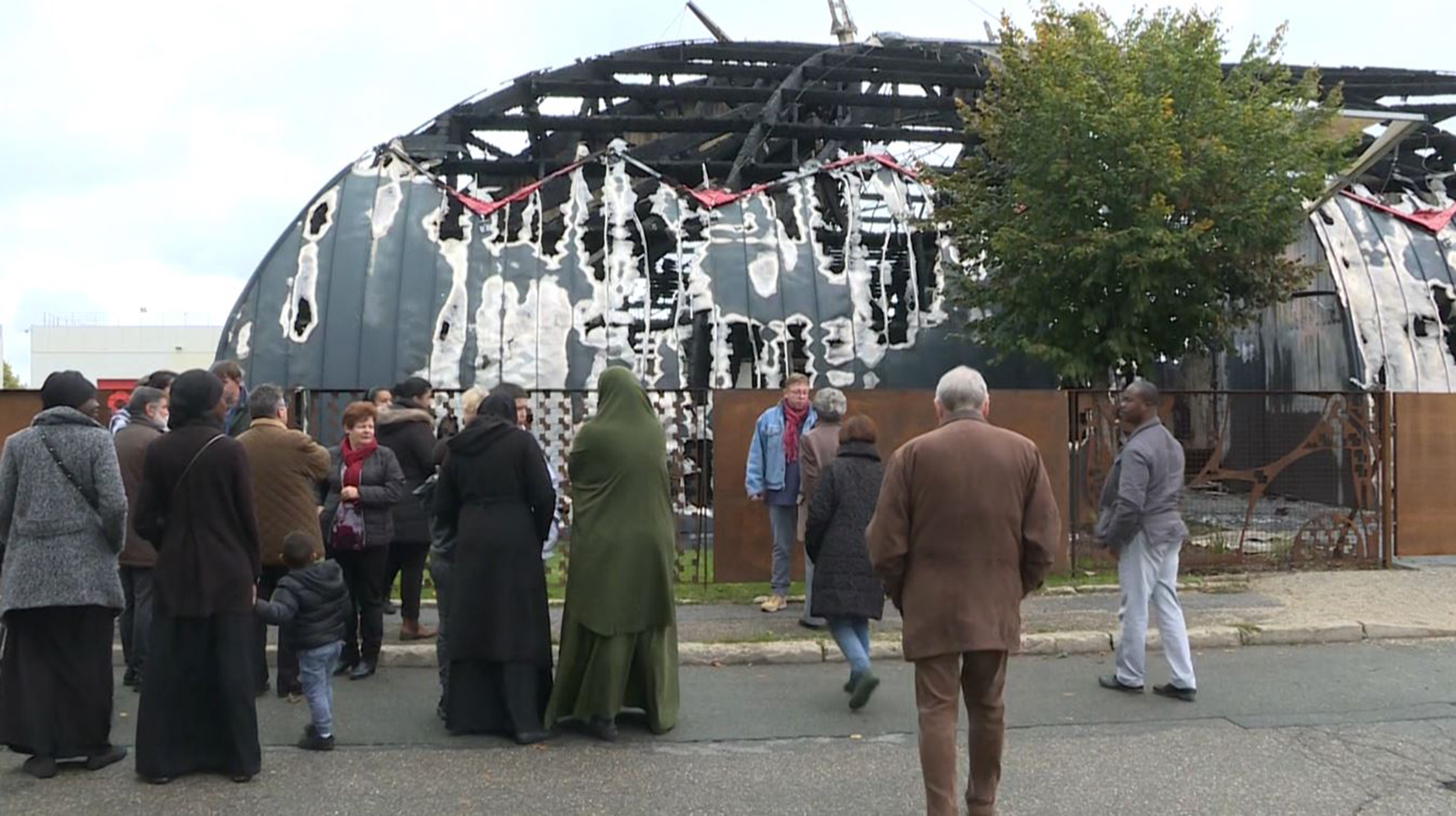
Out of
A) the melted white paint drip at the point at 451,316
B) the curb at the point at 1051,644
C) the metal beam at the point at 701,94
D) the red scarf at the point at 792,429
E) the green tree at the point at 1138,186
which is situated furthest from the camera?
the metal beam at the point at 701,94

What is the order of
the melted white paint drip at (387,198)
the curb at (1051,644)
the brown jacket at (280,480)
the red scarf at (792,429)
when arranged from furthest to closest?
the melted white paint drip at (387,198) < the red scarf at (792,429) < the curb at (1051,644) < the brown jacket at (280,480)

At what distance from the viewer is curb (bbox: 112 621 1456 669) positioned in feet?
23.7

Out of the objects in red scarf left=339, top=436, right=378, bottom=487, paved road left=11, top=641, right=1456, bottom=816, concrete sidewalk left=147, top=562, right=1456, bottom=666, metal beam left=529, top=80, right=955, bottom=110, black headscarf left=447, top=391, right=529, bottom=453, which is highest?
metal beam left=529, top=80, right=955, bottom=110

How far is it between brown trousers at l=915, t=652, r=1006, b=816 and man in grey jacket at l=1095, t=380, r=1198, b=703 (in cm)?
229

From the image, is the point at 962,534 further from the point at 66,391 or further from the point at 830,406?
the point at 66,391

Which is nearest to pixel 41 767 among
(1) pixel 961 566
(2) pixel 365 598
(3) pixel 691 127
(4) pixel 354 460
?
(2) pixel 365 598

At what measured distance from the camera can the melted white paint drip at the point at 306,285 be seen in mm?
Answer: 14383

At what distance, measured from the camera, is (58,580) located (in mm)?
4949

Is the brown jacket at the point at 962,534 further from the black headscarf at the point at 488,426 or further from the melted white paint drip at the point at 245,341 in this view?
the melted white paint drip at the point at 245,341

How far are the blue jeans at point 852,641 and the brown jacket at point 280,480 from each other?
8.95 feet

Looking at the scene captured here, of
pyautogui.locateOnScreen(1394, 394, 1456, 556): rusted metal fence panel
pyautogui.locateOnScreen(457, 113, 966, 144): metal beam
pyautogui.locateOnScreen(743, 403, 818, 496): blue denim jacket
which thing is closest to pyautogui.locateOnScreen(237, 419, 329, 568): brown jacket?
pyautogui.locateOnScreen(743, 403, 818, 496): blue denim jacket

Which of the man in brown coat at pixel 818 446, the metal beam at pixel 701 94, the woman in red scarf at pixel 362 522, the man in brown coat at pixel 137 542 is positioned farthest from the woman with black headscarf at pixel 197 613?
the metal beam at pixel 701 94

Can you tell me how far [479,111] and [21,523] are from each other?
48.5 feet

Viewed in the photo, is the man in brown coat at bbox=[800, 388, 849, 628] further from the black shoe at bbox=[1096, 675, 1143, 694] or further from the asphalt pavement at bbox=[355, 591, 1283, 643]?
the black shoe at bbox=[1096, 675, 1143, 694]
